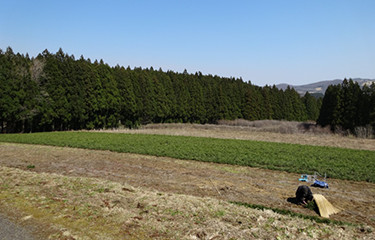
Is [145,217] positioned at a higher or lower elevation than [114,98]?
lower

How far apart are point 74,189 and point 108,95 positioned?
3775 cm

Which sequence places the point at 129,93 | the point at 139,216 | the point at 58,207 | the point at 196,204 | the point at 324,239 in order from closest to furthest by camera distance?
the point at 324,239
the point at 139,216
the point at 58,207
the point at 196,204
the point at 129,93

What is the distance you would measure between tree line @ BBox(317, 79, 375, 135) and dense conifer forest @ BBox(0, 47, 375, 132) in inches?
7.4

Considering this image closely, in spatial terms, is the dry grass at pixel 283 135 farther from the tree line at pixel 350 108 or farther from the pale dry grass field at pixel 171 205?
the pale dry grass field at pixel 171 205

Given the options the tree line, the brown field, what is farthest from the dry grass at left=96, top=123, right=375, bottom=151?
the brown field

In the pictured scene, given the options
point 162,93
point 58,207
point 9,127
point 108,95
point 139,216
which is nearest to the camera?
point 139,216

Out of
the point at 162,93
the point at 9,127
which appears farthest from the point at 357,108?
the point at 9,127

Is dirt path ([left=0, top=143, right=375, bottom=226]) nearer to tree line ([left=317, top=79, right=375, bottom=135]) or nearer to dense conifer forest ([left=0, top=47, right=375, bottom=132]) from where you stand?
dense conifer forest ([left=0, top=47, right=375, bottom=132])

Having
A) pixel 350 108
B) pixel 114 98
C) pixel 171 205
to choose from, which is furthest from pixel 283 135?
pixel 171 205

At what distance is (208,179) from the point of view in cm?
1212

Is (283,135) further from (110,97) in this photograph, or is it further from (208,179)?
(110,97)

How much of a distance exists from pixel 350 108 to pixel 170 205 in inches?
1589

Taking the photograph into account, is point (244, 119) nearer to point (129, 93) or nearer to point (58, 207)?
point (129, 93)

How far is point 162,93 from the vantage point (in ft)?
180
